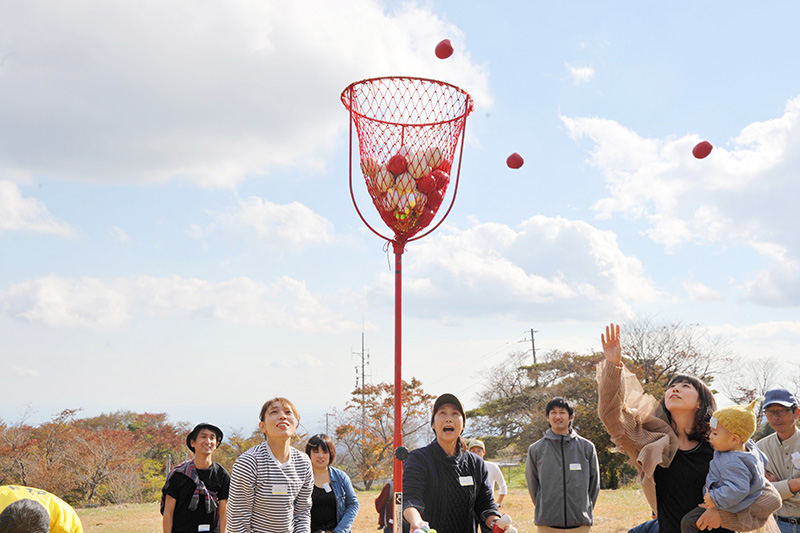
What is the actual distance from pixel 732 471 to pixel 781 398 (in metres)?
2.06

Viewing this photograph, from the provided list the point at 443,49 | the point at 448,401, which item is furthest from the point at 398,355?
the point at 443,49

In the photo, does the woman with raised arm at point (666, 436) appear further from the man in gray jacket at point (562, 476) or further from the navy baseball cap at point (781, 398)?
the man in gray jacket at point (562, 476)

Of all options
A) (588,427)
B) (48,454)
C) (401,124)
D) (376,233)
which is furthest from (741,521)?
(48,454)

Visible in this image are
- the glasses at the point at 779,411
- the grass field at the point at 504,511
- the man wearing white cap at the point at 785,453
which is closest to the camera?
the man wearing white cap at the point at 785,453

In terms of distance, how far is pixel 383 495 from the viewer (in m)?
5.75

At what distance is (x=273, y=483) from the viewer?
13.6ft

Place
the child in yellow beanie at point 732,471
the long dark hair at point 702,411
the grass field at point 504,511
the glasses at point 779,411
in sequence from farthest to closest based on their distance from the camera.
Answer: the grass field at point 504,511 < the glasses at point 779,411 < the long dark hair at point 702,411 < the child in yellow beanie at point 732,471

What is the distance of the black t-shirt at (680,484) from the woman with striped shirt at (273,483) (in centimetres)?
215

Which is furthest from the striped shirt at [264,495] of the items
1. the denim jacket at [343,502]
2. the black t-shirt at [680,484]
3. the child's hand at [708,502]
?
the child's hand at [708,502]

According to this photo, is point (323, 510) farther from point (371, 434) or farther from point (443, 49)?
point (371, 434)

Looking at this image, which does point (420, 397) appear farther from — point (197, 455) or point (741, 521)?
point (741, 521)

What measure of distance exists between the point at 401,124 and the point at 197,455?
3127mm

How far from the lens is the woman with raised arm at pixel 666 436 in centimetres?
346

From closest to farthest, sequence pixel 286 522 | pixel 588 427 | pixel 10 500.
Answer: pixel 10 500 < pixel 286 522 < pixel 588 427
